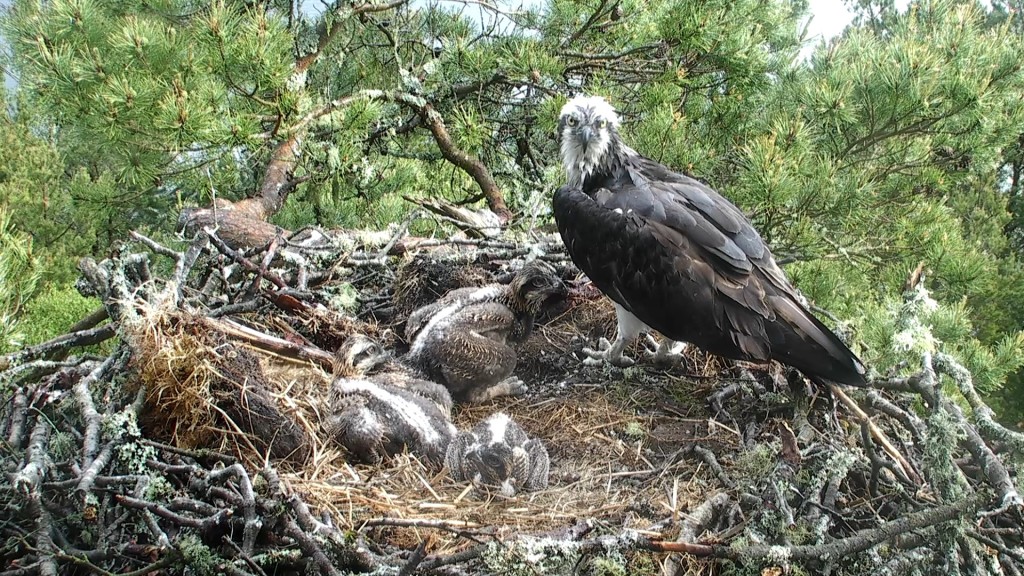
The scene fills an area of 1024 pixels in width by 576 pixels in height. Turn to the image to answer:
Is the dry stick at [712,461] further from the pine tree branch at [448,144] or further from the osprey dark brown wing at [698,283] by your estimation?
the pine tree branch at [448,144]

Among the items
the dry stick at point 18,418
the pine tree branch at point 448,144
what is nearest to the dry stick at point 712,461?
the dry stick at point 18,418

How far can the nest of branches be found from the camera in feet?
6.88

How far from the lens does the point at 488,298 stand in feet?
12.5

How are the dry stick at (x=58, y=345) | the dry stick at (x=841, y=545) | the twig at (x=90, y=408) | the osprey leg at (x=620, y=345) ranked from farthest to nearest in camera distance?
the osprey leg at (x=620, y=345), the dry stick at (x=58, y=345), the twig at (x=90, y=408), the dry stick at (x=841, y=545)

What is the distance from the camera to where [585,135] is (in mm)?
3783

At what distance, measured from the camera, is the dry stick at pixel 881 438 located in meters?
2.86

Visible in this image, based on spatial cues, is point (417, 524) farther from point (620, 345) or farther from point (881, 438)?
point (881, 438)

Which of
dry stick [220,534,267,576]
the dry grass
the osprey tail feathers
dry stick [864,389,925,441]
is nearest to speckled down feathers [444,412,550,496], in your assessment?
the dry grass

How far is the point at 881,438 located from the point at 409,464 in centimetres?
199

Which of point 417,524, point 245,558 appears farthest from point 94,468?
point 417,524

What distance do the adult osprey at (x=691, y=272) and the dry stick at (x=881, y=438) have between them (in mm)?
237

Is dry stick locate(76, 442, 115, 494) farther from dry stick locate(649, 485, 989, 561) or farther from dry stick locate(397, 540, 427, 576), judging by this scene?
dry stick locate(649, 485, 989, 561)

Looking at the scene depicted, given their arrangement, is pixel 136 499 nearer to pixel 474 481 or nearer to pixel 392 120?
pixel 474 481

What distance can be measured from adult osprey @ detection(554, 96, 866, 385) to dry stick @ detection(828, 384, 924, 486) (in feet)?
0.78
